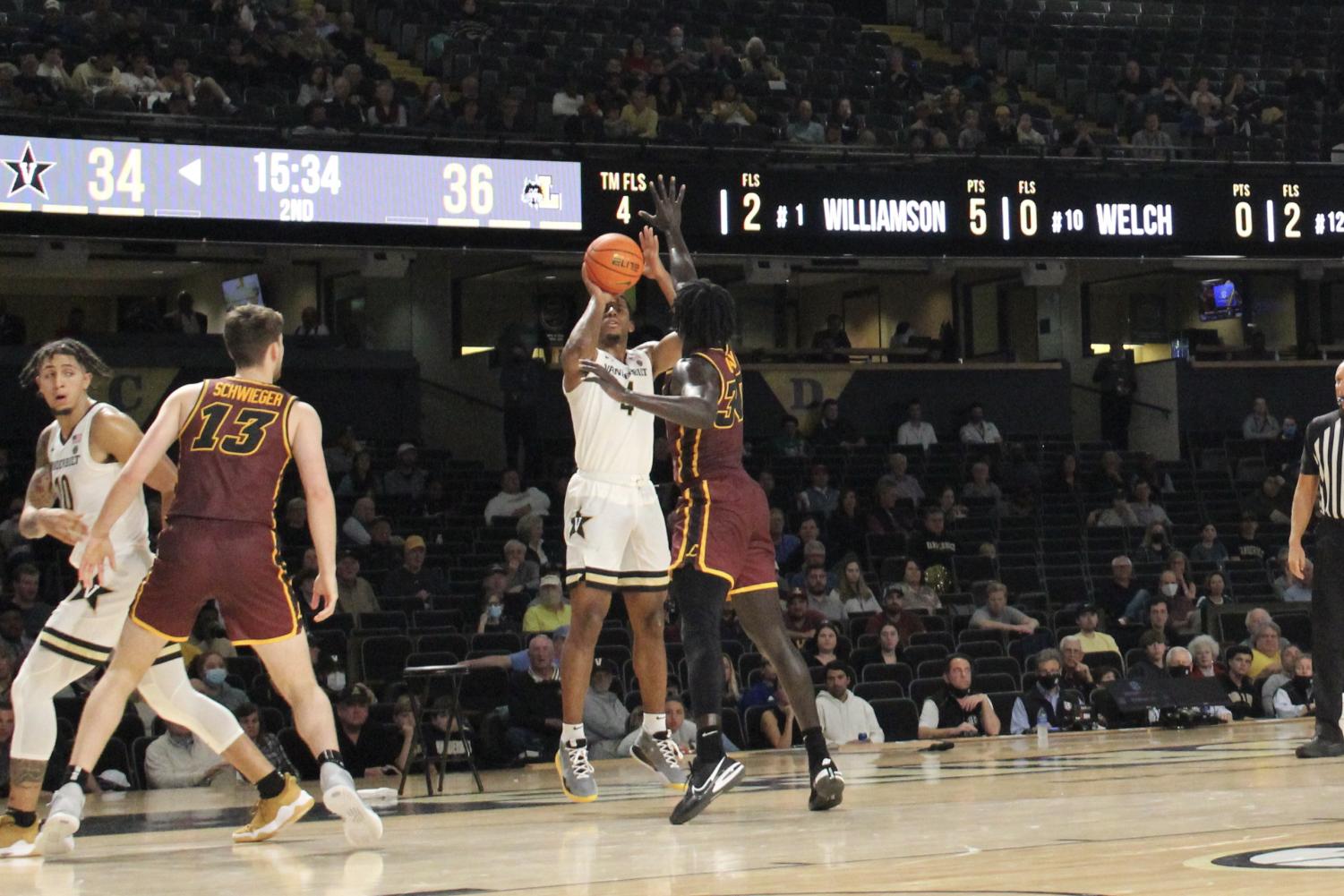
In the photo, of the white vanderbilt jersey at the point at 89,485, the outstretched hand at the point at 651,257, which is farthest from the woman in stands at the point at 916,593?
the white vanderbilt jersey at the point at 89,485

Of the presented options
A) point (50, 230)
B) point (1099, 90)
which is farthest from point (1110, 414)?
point (50, 230)

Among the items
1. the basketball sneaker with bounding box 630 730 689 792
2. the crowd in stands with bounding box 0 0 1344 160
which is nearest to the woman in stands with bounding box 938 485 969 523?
the crowd in stands with bounding box 0 0 1344 160

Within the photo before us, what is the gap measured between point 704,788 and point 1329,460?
157 inches

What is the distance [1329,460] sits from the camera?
8.44 m

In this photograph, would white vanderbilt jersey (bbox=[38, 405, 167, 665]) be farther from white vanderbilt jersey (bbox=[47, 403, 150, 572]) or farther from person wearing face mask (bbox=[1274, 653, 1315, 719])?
person wearing face mask (bbox=[1274, 653, 1315, 719])

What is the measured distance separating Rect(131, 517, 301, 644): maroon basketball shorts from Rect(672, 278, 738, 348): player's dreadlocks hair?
69.9 inches

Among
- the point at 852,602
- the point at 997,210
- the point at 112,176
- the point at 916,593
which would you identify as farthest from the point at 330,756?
the point at 997,210

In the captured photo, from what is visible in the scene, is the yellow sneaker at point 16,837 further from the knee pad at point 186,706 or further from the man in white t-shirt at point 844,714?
the man in white t-shirt at point 844,714

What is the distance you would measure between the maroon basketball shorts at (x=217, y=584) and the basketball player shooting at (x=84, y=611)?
0.76 ft

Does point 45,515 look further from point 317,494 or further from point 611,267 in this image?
point 611,267

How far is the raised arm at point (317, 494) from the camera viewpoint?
560 centimetres

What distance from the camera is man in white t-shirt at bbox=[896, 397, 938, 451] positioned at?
2105cm

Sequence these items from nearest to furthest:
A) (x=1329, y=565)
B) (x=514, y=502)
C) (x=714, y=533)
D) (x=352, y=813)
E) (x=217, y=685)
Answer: (x=352, y=813)
(x=714, y=533)
(x=1329, y=565)
(x=217, y=685)
(x=514, y=502)

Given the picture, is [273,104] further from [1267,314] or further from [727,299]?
[1267,314]
